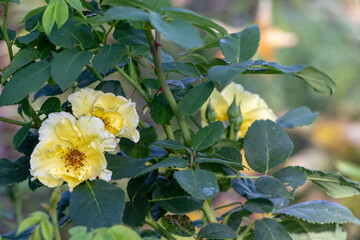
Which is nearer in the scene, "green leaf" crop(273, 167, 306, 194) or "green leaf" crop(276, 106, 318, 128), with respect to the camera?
"green leaf" crop(273, 167, 306, 194)

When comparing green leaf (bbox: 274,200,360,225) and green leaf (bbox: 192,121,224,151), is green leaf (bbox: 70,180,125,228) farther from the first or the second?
green leaf (bbox: 274,200,360,225)

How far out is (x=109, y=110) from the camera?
45 centimetres

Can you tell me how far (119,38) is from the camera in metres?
0.44

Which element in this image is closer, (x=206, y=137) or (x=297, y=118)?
(x=206, y=137)

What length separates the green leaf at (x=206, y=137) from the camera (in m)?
0.45

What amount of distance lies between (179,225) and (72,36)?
0.23 m

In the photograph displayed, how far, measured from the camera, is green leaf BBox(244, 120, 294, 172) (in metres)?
0.48

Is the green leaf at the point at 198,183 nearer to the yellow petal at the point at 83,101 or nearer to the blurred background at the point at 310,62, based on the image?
the yellow petal at the point at 83,101

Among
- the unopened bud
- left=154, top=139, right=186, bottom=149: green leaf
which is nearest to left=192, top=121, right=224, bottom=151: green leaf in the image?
left=154, top=139, right=186, bottom=149: green leaf

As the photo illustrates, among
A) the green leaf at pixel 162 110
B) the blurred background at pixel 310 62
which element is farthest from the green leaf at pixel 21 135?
the blurred background at pixel 310 62

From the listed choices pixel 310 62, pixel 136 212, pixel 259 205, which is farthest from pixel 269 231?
pixel 310 62

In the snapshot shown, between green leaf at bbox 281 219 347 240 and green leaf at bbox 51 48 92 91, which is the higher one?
green leaf at bbox 51 48 92 91

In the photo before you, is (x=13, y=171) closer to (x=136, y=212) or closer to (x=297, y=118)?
(x=136, y=212)

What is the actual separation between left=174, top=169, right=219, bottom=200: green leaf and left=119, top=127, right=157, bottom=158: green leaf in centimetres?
9
